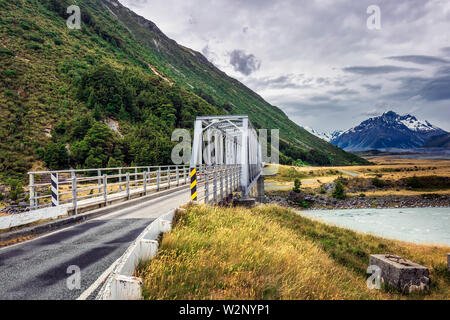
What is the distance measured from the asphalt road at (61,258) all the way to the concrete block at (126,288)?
105 cm

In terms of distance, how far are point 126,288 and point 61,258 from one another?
9.50ft

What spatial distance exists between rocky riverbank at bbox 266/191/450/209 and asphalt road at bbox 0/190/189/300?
148ft

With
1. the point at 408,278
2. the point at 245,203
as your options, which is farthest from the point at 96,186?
the point at 408,278

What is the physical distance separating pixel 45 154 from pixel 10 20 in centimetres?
4917

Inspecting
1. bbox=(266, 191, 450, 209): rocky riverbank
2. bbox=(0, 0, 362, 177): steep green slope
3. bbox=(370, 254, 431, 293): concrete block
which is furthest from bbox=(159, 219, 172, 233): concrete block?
bbox=(266, 191, 450, 209): rocky riverbank

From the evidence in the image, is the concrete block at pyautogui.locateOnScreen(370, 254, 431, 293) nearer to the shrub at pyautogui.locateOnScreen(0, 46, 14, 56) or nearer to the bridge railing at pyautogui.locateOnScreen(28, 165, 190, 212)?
the bridge railing at pyautogui.locateOnScreen(28, 165, 190, 212)

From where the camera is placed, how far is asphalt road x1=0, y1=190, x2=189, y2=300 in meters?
3.78

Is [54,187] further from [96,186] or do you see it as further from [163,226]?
[163,226]

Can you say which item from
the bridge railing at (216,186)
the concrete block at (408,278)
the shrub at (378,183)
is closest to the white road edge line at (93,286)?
the bridge railing at (216,186)

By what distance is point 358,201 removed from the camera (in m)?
53.5

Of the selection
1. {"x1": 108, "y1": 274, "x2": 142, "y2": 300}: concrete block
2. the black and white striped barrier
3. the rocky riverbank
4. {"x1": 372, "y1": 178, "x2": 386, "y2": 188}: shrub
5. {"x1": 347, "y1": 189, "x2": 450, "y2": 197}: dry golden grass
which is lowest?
the rocky riverbank

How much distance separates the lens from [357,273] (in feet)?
36.2
